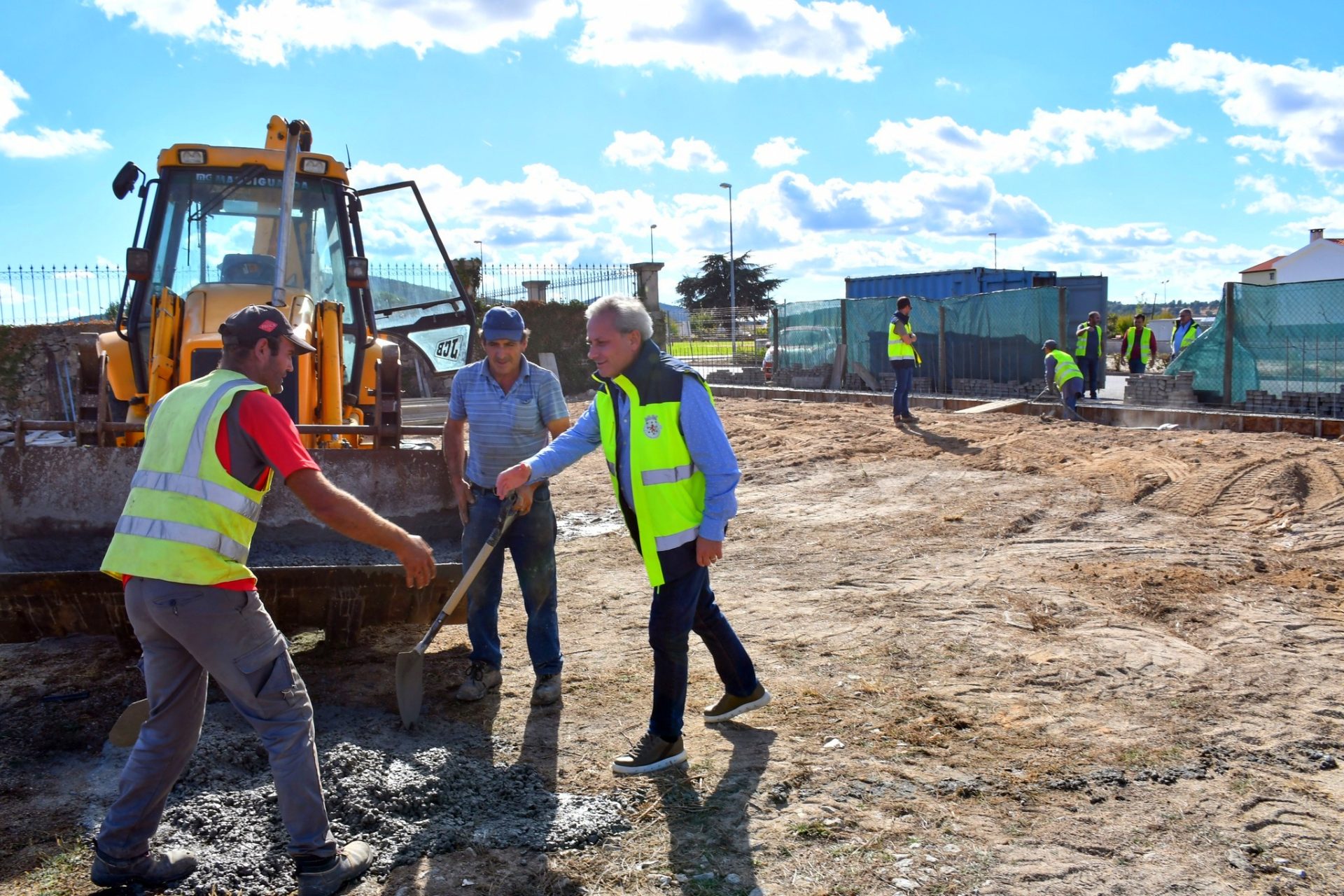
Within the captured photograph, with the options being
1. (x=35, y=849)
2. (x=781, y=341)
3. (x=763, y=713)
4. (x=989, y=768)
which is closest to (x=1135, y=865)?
(x=989, y=768)

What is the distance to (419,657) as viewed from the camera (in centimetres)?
438

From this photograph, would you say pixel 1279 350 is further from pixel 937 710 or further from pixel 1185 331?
pixel 937 710

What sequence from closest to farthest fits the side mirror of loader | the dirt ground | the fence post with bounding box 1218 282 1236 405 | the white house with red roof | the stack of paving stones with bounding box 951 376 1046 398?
the dirt ground, the side mirror of loader, the fence post with bounding box 1218 282 1236 405, the stack of paving stones with bounding box 951 376 1046 398, the white house with red roof

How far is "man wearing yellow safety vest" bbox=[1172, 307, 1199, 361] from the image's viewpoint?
16.9 meters

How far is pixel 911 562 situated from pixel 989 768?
137 inches

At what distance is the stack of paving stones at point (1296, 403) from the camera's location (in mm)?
13375

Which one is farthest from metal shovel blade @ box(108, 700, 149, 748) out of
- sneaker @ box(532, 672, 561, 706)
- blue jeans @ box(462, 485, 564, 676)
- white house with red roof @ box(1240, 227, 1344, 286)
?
white house with red roof @ box(1240, 227, 1344, 286)

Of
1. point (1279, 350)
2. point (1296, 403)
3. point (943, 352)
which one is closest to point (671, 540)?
point (1296, 403)

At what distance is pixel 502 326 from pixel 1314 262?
2404 inches

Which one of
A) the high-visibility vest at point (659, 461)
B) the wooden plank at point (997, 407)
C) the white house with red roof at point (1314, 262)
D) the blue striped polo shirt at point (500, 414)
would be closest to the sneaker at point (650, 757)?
the high-visibility vest at point (659, 461)

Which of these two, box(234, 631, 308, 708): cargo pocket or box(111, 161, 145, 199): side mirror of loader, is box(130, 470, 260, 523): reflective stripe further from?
box(111, 161, 145, 199): side mirror of loader

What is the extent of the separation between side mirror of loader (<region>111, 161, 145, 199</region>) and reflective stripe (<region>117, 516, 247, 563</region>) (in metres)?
4.74

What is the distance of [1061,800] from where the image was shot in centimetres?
377

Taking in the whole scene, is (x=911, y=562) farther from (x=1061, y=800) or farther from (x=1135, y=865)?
(x=1135, y=865)
